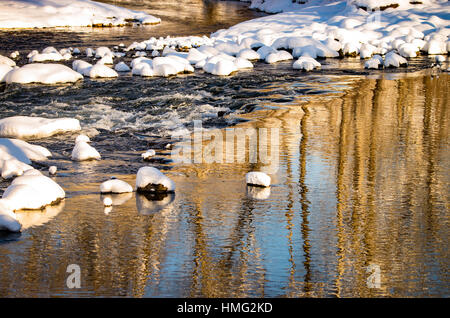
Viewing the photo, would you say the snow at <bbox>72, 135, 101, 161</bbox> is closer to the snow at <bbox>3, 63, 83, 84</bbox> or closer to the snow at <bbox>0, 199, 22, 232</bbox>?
the snow at <bbox>0, 199, 22, 232</bbox>

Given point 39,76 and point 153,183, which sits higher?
point 153,183

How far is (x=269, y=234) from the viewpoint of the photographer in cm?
534

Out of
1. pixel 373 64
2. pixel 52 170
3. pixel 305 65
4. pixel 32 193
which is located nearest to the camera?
pixel 32 193

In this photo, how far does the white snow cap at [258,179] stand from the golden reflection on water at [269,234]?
13 cm

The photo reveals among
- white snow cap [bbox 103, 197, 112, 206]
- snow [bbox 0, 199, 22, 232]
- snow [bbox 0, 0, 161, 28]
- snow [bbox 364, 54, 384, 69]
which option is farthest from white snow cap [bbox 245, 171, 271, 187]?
snow [bbox 0, 0, 161, 28]

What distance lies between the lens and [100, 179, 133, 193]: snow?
21.1ft

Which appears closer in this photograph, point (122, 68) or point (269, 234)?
point (269, 234)

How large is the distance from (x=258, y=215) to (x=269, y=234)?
0.49m

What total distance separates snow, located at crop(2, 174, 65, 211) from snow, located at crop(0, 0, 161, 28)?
25088 millimetres

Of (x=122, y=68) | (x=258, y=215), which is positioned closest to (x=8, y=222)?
(x=258, y=215)

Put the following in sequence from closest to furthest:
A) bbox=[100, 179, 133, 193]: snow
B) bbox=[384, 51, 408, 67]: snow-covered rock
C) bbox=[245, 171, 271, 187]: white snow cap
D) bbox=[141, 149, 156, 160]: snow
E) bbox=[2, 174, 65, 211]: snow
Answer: bbox=[2, 174, 65, 211]: snow, bbox=[100, 179, 133, 193]: snow, bbox=[245, 171, 271, 187]: white snow cap, bbox=[141, 149, 156, 160]: snow, bbox=[384, 51, 408, 67]: snow-covered rock

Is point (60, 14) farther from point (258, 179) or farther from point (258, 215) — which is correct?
point (258, 215)

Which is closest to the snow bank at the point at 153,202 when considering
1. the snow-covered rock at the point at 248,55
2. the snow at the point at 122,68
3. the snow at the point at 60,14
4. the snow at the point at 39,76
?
the snow at the point at 39,76

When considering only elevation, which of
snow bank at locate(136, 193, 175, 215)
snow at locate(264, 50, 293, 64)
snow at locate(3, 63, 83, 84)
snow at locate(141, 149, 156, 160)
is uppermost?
snow bank at locate(136, 193, 175, 215)
